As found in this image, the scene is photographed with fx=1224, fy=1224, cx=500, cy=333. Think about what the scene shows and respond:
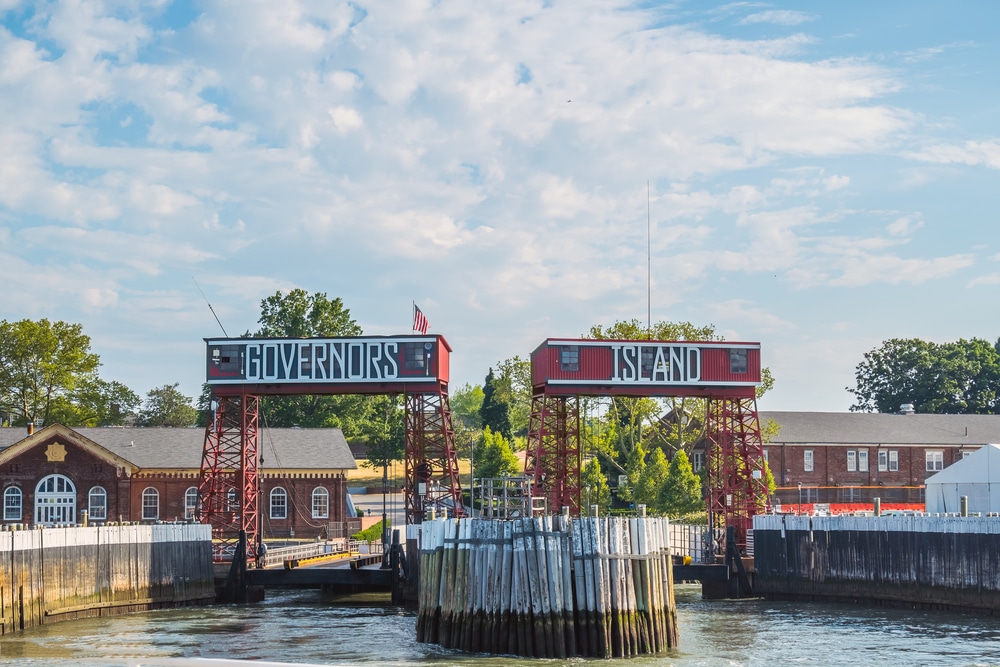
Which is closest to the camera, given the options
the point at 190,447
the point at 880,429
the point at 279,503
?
the point at 279,503

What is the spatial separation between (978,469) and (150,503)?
1641 inches

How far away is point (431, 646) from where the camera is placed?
98.8 ft

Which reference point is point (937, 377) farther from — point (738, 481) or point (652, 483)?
point (738, 481)

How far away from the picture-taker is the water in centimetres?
2966

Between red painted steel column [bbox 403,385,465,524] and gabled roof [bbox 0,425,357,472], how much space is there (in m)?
17.4

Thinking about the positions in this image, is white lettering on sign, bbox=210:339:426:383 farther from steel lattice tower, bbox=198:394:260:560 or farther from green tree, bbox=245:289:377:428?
green tree, bbox=245:289:377:428

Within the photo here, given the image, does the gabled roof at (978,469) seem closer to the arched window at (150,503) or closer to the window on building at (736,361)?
the window on building at (736,361)

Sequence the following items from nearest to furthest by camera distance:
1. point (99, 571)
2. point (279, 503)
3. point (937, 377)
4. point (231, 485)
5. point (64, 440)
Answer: point (99, 571), point (231, 485), point (64, 440), point (279, 503), point (937, 377)

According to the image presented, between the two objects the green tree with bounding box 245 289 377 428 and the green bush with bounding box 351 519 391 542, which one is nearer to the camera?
the green bush with bounding box 351 519 391 542

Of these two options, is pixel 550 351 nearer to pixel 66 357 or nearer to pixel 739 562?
pixel 739 562

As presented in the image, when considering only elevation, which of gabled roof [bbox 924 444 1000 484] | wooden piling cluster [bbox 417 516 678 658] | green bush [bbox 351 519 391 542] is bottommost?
green bush [bbox 351 519 391 542]

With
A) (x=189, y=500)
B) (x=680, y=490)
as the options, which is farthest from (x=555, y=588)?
(x=189, y=500)

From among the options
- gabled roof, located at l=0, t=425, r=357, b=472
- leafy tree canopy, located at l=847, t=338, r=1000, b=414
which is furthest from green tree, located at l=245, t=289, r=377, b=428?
leafy tree canopy, located at l=847, t=338, r=1000, b=414

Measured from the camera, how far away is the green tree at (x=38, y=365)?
8181cm
